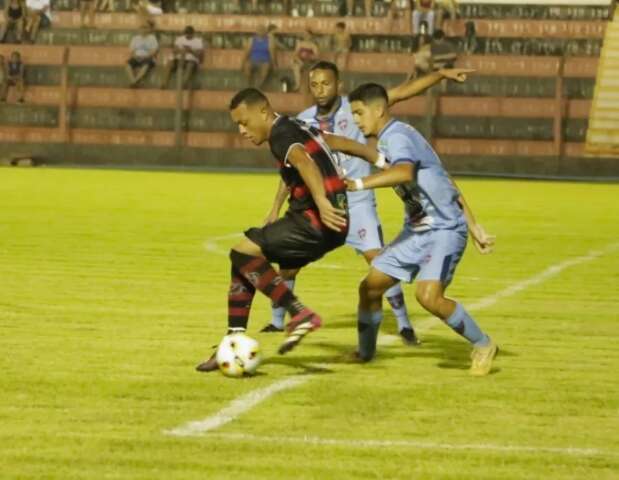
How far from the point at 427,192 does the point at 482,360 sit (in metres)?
1.01

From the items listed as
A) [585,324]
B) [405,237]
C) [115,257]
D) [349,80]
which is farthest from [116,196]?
[405,237]

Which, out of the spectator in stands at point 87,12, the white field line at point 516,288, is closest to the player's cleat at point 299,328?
the white field line at point 516,288

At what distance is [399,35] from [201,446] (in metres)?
32.3

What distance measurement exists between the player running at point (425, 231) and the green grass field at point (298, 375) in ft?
1.15

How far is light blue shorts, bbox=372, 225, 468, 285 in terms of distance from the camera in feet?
32.9

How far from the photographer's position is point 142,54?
39.0 m

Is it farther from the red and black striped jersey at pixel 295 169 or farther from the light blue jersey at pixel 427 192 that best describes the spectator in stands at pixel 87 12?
the red and black striped jersey at pixel 295 169

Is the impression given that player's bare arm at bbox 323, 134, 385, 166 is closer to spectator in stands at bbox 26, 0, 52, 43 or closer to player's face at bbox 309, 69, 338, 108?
player's face at bbox 309, 69, 338, 108

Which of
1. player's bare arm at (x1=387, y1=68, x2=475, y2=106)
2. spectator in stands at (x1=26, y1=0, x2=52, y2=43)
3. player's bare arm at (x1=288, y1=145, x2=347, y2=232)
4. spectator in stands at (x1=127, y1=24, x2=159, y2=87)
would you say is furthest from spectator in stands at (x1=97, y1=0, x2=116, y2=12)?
player's bare arm at (x1=288, y1=145, x2=347, y2=232)

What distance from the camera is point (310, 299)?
14.3 meters

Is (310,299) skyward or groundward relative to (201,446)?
groundward

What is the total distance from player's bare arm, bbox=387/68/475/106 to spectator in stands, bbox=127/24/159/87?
27830 mm

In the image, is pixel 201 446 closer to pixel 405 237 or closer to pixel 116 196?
pixel 405 237

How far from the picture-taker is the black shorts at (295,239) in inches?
384
